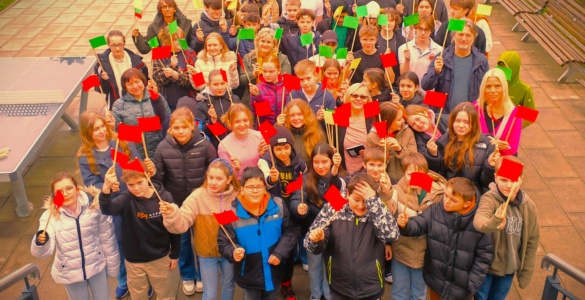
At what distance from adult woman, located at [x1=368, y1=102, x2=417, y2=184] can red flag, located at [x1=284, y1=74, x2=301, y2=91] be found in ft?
3.20

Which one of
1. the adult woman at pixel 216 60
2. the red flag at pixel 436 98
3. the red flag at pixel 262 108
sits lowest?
the adult woman at pixel 216 60

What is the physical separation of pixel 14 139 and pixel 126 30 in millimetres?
5904

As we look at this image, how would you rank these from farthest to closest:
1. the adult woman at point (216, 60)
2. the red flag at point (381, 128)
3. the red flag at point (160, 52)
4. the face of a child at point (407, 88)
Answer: the adult woman at point (216, 60) → the red flag at point (160, 52) → the face of a child at point (407, 88) → the red flag at point (381, 128)

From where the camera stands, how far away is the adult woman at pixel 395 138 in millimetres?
5301

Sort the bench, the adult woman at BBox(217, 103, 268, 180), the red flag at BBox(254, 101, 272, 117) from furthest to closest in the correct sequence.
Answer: the bench
the red flag at BBox(254, 101, 272, 117)
the adult woman at BBox(217, 103, 268, 180)

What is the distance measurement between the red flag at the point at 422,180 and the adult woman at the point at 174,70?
3317mm

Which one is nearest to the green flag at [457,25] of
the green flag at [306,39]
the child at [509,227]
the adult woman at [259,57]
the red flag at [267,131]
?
the green flag at [306,39]

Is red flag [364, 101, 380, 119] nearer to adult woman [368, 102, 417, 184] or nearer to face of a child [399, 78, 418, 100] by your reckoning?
adult woman [368, 102, 417, 184]

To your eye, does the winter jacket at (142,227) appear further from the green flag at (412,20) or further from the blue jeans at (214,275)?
the green flag at (412,20)

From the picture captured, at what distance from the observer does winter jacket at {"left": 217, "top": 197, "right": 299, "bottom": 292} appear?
15.4 ft

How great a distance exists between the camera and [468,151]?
5.13m

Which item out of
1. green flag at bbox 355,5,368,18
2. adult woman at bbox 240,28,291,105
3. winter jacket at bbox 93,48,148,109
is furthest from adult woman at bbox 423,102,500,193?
winter jacket at bbox 93,48,148,109

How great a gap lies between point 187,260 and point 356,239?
→ 180cm

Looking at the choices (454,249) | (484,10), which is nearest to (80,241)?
(454,249)
